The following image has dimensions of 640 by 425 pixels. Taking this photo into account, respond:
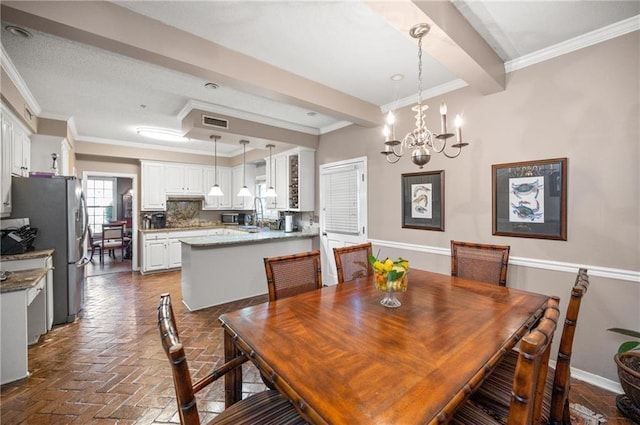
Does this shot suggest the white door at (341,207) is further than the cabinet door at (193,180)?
No

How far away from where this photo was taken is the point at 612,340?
2.11m

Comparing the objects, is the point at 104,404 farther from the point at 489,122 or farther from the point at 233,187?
the point at 233,187

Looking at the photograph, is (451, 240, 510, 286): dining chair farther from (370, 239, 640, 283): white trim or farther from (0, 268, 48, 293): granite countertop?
(0, 268, 48, 293): granite countertop

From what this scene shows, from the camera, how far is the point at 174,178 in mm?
6191

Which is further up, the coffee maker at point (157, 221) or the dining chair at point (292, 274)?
the coffee maker at point (157, 221)

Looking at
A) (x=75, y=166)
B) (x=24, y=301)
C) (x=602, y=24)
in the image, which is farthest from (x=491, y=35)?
(x=75, y=166)

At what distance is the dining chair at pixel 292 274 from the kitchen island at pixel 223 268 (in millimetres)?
1992

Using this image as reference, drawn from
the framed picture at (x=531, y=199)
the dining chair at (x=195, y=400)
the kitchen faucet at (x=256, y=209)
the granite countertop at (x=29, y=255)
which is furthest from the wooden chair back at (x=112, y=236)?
the framed picture at (x=531, y=199)

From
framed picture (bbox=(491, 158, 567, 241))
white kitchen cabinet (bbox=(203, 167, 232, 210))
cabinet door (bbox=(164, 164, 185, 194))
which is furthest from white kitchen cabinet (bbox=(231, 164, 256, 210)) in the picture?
framed picture (bbox=(491, 158, 567, 241))

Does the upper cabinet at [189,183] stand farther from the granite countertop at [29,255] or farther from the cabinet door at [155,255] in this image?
the granite countertop at [29,255]

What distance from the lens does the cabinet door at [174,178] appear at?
241 inches

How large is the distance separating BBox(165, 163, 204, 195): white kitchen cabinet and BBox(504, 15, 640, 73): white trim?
616 cm

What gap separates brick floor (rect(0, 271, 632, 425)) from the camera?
184 cm

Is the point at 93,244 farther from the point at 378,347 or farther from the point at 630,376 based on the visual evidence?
the point at 630,376
